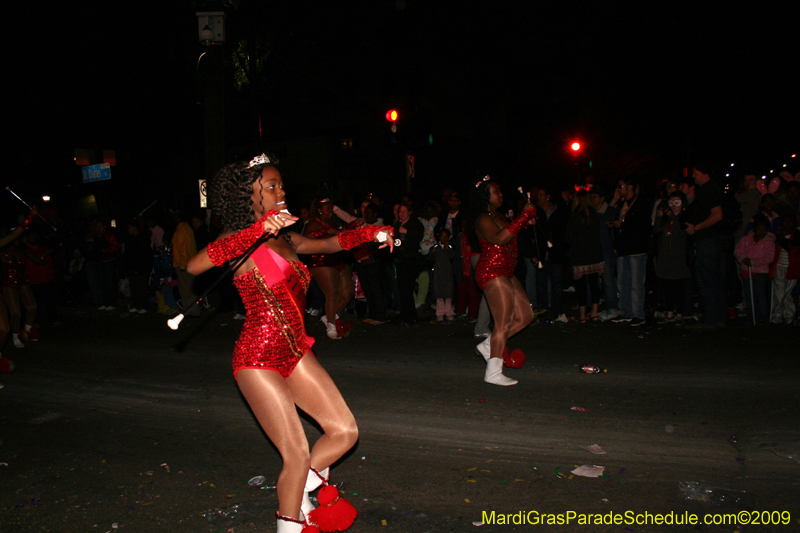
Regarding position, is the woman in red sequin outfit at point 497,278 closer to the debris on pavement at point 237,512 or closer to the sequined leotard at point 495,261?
the sequined leotard at point 495,261

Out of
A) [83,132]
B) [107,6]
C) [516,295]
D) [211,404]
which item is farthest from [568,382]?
[83,132]

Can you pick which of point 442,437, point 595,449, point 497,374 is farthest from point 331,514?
point 497,374

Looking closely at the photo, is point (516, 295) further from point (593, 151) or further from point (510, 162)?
point (510, 162)

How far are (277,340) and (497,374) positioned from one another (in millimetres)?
3408

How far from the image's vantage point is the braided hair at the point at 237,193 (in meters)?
3.47

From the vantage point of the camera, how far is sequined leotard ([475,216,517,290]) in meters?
6.20

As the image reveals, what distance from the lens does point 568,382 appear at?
20.5 ft

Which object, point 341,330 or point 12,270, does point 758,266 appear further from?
point 12,270

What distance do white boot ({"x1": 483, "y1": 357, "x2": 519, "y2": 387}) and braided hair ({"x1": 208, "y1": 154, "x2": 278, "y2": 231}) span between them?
348cm

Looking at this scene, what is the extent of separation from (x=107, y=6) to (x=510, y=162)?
2309cm

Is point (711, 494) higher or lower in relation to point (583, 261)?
lower

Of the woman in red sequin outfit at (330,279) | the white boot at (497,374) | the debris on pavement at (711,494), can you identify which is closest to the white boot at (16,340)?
the woman in red sequin outfit at (330,279)

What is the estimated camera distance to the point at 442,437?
488 centimetres

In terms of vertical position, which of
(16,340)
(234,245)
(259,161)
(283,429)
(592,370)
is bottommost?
(592,370)
